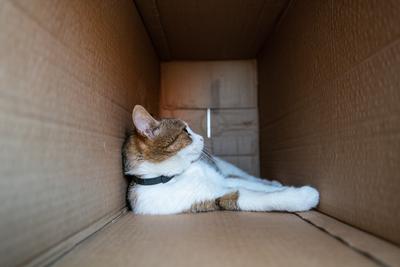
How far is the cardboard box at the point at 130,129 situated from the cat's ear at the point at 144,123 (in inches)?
2.1

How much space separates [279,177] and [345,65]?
35.7 inches

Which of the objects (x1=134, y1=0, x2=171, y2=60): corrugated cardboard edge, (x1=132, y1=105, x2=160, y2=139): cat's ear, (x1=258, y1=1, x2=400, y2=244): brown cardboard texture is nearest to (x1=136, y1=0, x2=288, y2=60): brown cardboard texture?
(x1=134, y1=0, x2=171, y2=60): corrugated cardboard edge

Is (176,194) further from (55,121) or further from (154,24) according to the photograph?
(154,24)

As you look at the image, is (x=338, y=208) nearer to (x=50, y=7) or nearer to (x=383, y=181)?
(x=383, y=181)

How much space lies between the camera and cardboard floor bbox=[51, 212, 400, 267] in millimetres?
623

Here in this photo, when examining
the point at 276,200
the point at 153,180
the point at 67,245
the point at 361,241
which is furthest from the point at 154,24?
the point at 361,241

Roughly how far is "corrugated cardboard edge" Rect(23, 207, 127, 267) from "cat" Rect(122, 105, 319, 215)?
241 millimetres

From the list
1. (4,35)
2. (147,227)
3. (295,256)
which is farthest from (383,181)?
(4,35)

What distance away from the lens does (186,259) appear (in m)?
0.64

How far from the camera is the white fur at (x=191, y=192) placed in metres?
1.16

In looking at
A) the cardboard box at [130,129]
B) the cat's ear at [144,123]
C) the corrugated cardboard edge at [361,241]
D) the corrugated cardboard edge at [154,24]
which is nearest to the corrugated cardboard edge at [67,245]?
the cardboard box at [130,129]

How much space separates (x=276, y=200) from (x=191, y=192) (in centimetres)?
31

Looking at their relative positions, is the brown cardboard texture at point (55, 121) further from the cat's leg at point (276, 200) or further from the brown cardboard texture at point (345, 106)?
the brown cardboard texture at point (345, 106)

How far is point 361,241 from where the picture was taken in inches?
28.5
